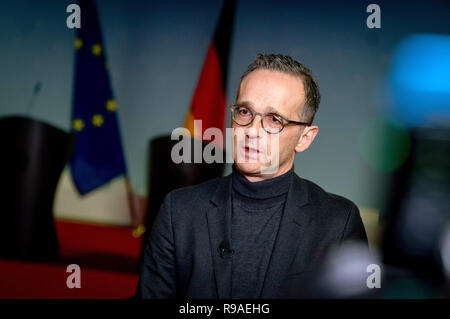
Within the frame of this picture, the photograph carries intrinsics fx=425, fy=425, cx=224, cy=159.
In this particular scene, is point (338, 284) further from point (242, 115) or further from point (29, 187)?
point (29, 187)

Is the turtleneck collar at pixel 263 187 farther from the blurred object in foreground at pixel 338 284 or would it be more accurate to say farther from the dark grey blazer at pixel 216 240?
the blurred object in foreground at pixel 338 284

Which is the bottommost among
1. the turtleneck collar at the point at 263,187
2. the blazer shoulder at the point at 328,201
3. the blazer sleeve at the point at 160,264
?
the blazer sleeve at the point at 160,264

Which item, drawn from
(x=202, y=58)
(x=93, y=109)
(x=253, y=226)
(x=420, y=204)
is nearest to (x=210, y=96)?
(x=202, y=58)

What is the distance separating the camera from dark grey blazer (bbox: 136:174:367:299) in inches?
40.4

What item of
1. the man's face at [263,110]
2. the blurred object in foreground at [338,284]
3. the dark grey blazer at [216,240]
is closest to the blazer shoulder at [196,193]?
the dark grey blazer at [216,240]

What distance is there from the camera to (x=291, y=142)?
1105 mm

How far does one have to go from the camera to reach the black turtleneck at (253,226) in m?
1.04

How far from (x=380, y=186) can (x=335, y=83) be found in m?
0.67

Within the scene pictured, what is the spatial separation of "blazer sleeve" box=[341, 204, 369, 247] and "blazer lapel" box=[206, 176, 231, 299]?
0.98 ft

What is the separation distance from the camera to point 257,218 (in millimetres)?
1091

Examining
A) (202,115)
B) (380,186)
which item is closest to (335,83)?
(380,186)

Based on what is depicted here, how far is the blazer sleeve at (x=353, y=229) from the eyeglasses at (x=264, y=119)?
29 centimetres

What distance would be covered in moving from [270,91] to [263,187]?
244mm
